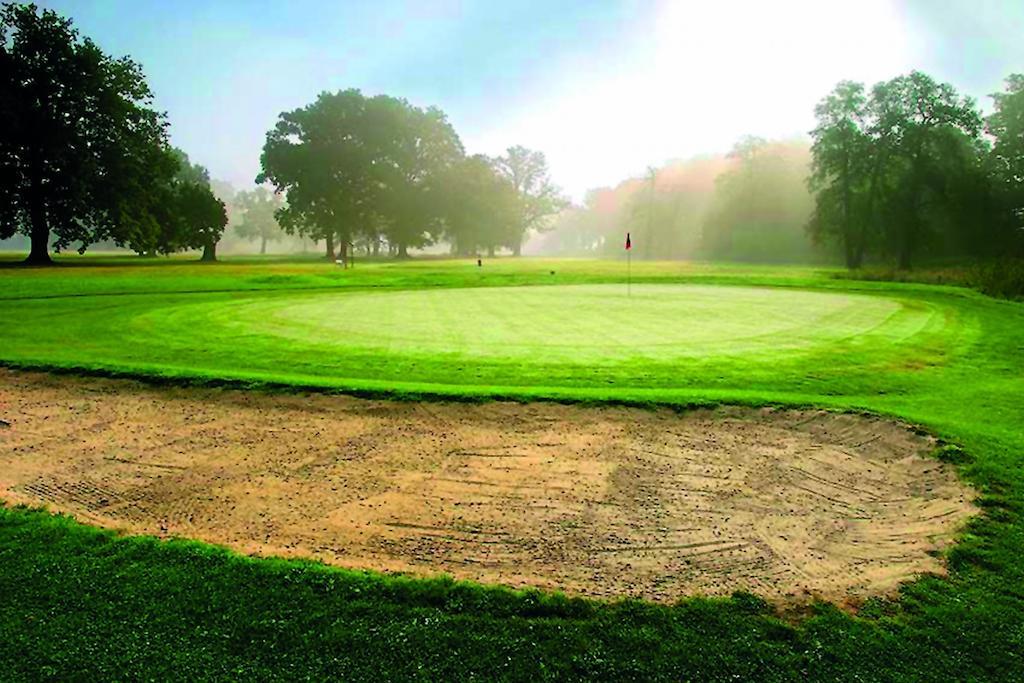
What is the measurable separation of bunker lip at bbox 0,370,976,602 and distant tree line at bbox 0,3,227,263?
49.5 metres

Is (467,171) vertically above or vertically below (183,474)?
above

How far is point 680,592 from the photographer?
3.84m

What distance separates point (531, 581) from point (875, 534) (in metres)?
2.78

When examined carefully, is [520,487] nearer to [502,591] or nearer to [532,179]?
[502,591]

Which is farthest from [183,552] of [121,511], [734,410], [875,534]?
[734,410]

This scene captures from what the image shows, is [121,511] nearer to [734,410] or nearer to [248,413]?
[248,413]

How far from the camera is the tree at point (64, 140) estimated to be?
1780 inches

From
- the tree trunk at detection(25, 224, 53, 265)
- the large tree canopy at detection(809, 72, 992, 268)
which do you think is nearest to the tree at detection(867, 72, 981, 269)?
the large tree canopy at detection(809, 72, 992, 268)

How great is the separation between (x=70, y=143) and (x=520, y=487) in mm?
56879

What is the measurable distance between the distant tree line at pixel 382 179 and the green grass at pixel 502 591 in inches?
2270

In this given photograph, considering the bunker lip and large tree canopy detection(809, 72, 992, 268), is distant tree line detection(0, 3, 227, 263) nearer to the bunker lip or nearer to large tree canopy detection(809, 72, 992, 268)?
the bunker lip

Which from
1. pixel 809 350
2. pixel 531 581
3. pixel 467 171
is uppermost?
pixel 467 171

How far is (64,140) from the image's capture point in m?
46.6

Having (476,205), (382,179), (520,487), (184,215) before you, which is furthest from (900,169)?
(184,215)
